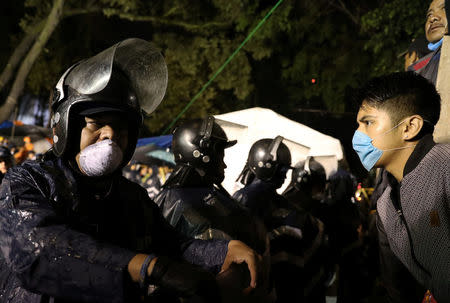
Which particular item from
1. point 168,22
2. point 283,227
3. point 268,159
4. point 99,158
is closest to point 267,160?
point 268,159

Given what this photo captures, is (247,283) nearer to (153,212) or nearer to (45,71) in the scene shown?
(153,212)

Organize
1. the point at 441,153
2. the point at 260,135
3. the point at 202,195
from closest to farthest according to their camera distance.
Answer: the point at 441,153 < the point at 202,195 < the point at 260,135

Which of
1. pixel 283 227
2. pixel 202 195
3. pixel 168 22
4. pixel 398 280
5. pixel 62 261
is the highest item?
pixel 168 22

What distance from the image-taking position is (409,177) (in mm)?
2879

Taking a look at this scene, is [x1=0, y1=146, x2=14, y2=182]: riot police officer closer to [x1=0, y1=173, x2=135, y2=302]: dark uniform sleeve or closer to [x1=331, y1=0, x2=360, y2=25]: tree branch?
[x1=0, y1=173, x2=135, y2=302]: dark uniform sleeve

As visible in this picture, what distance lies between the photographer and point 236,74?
1925 centimetres

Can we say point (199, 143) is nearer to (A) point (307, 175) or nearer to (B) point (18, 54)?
(A) point (307, 175)

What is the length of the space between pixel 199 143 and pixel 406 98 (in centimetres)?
242

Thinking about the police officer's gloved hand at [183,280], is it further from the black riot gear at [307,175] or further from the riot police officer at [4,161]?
the riot police officer at [4,161]

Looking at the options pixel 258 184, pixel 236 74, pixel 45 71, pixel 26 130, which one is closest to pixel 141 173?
pixel 26 130

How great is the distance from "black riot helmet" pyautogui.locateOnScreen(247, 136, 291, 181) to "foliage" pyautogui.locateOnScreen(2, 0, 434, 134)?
9.22 m

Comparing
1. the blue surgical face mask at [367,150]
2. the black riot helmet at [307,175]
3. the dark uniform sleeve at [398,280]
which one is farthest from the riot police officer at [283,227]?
the blue surgical face mask at [367,150]

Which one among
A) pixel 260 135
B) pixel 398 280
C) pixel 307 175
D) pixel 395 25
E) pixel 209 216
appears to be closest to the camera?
pixel 398 280

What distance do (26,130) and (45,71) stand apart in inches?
209
